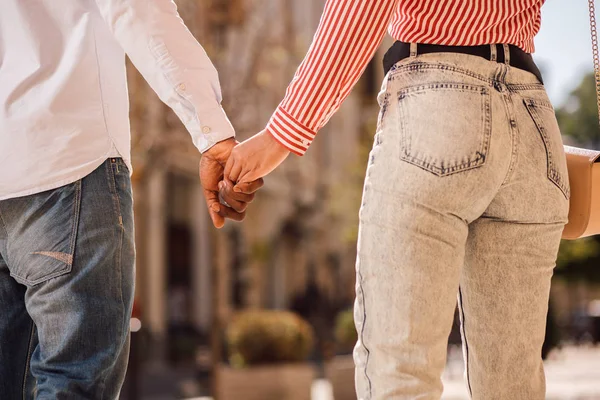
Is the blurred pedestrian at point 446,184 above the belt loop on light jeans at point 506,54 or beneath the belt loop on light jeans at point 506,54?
beneath

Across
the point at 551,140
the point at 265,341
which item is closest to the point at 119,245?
the point at 551,140

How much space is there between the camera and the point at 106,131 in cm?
213

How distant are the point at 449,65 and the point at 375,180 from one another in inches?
12.5

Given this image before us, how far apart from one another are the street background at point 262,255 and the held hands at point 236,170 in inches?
237

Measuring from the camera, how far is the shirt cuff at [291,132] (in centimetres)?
209

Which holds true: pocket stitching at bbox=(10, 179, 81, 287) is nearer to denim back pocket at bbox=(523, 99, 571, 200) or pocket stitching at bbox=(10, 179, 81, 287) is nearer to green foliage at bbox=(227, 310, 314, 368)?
denim back pocket at bbox=(523, 99, 571, 200)

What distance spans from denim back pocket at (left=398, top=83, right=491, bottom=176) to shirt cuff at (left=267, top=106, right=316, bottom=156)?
0.26m

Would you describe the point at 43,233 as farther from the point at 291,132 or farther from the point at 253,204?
the point at 253,204

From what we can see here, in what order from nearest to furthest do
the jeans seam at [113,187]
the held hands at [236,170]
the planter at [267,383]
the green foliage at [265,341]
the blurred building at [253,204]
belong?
the jeans seam at [113,187]
the held hands at [236,170]
the planter at [267,383]
the green foliage at [265,341]
the blurred building at [253,204]

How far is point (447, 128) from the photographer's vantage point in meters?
1.91

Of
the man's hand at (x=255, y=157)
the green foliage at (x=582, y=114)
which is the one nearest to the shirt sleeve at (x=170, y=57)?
the man's hand at (x=255, y=157)

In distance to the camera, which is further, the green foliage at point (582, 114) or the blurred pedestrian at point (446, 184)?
the green foliage at point (582, 114)

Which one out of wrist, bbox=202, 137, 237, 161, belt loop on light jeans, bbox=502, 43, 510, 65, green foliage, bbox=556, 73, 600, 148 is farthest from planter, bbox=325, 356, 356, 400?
green foliage, bbox=556, 73, 600, 148

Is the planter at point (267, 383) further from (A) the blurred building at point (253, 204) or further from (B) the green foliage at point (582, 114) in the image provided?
(B) the green foliage at point (582, 114)
